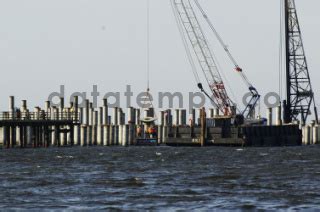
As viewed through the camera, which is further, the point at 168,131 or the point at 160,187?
the point at 168,131

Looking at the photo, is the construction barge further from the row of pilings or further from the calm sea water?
the calm sea water

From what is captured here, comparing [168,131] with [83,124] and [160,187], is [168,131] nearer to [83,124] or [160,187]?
[83,124]

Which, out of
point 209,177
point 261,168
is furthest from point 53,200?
point 261,168

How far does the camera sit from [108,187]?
46.1m

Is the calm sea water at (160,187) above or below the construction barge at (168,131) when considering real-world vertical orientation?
below

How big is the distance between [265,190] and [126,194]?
245 inches

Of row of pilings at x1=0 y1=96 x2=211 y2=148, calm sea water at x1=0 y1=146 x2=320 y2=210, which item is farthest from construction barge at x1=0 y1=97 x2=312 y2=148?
calm sea water at x1=0 y1=146 x2=320 y2=210

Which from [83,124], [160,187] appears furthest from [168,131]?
[160,187]

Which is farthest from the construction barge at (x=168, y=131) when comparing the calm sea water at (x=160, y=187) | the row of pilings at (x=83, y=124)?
the calm sea water at (x=160, y=187)

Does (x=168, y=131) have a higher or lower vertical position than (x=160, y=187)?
higher

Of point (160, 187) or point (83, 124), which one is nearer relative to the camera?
point (160, 187)

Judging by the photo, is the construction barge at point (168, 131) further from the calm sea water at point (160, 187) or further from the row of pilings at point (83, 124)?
the calm sea water at point (160, 187)

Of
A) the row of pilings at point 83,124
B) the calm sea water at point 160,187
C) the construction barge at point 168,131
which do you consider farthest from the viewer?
the construction barge at point 168,131

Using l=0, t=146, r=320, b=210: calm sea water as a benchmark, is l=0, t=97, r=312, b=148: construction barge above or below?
above
